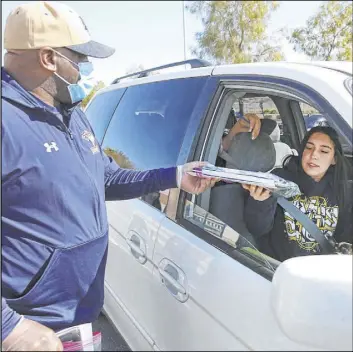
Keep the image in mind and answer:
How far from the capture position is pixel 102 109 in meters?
3.57

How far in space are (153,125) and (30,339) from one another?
56.8 inches

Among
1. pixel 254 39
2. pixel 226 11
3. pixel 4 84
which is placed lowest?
pixel 4 84

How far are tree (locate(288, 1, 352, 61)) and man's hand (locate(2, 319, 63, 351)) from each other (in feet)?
49.5

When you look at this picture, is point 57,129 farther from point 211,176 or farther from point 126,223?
point 126,223

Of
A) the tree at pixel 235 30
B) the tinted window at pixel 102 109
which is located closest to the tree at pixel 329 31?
the tree at pixel 235 30

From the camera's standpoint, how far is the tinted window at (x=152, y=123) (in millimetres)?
2201

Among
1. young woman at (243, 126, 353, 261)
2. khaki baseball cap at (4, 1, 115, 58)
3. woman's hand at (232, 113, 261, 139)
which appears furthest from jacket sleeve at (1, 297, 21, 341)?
woman's hand at (232, 113, 261, 139)

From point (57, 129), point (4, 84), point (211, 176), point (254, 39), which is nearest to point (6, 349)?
point (57, 129)

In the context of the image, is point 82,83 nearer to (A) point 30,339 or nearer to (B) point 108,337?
(A) point 30,339

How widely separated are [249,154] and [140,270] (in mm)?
809

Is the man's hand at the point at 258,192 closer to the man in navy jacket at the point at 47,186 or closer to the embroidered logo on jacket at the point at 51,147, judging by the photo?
the man in navy jacket at the point at 47,186

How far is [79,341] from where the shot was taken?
165cm

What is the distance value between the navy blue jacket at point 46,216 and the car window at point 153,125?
22.5 inches

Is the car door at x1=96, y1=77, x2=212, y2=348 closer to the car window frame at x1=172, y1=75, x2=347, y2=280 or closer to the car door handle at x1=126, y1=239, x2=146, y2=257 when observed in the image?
the car door handle at x1=126, y1=239, x2=146, y2=257
